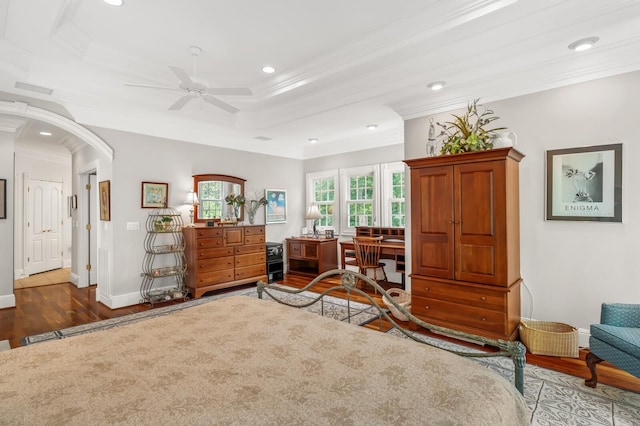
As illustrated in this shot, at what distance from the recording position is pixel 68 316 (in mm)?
4145

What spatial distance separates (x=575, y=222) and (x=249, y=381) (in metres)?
3.36

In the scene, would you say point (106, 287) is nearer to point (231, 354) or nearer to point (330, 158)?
point (231, 354)

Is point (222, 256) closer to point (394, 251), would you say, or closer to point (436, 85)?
point (394, 251)

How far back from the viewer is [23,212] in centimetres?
672

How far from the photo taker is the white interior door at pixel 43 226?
22.5 ft

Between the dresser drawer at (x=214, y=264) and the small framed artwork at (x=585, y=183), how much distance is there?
4.39m

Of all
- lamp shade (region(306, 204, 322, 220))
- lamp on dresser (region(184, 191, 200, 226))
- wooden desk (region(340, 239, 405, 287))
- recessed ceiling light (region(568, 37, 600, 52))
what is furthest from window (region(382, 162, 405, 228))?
lamp on dresser (region(184, 191, 200, 226))

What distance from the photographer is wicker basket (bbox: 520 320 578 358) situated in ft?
9.46

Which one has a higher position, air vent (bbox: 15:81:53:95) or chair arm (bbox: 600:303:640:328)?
air vent (bbox: 15:81:53:95)

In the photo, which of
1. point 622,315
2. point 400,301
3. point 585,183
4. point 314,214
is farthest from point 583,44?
point 314,214

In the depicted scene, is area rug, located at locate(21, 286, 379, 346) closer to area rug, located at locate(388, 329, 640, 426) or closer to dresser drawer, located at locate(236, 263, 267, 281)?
dresser drawer, located at locate(236, 263, 267, 281)

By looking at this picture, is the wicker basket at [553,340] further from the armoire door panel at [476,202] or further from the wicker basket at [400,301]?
the wicker basket at [400,301]

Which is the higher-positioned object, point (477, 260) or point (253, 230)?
point (253, 230)

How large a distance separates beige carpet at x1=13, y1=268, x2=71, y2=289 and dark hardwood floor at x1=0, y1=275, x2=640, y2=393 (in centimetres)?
35
